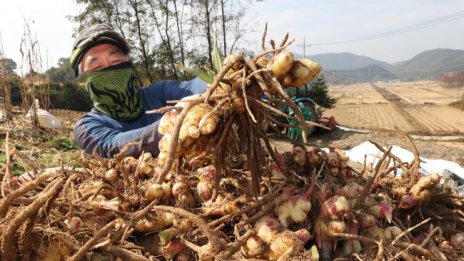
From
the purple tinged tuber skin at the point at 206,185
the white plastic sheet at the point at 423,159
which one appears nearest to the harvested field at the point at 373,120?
the white plastic sheet at the point at 423,159

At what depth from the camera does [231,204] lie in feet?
3.75

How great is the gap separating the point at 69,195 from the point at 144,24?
15693mm

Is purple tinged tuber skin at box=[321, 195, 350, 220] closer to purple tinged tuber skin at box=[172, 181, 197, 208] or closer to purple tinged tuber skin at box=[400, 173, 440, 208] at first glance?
purple tinged tuber skin at box=[400, 173, 440, 208]

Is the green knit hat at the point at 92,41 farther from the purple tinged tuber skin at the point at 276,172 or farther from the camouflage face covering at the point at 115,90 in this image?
the purple tinged tuber skin at the point at 276,172

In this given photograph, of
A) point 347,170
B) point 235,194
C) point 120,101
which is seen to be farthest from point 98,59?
point 347,170

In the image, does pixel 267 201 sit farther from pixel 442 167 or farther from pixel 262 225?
pixel 442 167

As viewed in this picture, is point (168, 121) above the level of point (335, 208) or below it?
above

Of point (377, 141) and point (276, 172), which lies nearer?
point (276, 172)

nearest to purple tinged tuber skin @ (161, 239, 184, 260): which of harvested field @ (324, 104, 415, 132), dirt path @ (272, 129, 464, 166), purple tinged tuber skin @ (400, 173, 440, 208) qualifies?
purple tinged tuber skin @ (400, 173, 440, 208)

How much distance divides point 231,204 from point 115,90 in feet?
4.68

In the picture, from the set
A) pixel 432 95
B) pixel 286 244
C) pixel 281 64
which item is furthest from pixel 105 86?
pixel 432 95

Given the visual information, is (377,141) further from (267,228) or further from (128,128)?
(267,228)

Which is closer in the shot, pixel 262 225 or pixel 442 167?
pixel 262 225

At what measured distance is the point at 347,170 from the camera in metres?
1.38
